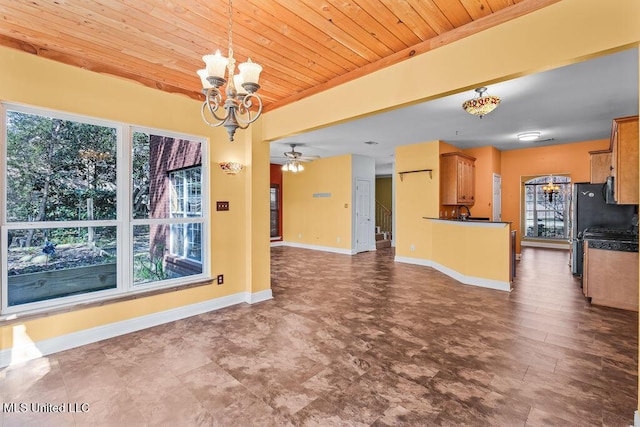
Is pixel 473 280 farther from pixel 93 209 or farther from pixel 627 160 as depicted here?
pixel 93 209

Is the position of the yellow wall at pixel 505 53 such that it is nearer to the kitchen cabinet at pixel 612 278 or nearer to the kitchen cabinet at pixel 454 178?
the kitchen cabinet at pixel 612 278

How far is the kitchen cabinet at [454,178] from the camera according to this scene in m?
6.34

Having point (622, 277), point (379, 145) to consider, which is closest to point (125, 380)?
point (622, 277)

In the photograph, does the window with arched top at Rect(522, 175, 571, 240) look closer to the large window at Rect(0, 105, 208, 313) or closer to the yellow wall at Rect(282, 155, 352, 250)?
the yellow wall at Rect(282, 155, 352, 250)

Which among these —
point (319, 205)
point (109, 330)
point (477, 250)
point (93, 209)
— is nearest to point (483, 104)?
point (477, 250)

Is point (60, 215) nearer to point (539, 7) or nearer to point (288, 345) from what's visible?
point (288, 345)

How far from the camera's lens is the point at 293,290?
4664mm

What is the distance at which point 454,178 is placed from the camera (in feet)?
20.7

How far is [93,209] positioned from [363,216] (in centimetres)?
649

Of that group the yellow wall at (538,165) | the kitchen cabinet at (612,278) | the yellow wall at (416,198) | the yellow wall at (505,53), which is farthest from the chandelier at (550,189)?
the yellow wall at (505,53)

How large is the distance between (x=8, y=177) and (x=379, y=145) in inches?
244

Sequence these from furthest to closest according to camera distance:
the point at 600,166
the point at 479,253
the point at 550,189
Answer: the point at 550,189 → the point at 600,166 → the point at 479,253

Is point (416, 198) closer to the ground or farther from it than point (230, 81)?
closer to the ground

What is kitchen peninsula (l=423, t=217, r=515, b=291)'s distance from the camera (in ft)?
15.2
